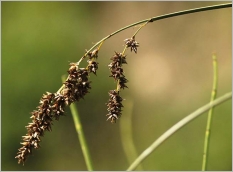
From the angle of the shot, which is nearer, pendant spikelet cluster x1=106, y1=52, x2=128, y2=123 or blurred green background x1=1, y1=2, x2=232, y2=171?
pendant spikelet cluster x1=106, y1=52, x2=128, y2=123

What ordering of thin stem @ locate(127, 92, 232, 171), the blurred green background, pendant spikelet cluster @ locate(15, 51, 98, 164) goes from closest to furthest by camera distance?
pendant spikelet cluster @ locate(15, 51, 98, 164) → thin stem @ locate(127, 92, 232, 171) → the blurred green background

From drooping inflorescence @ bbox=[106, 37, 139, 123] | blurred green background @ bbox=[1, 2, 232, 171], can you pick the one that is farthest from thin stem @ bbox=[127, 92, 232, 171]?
blurred green background @ bbox=[1, 2, 232, 171]

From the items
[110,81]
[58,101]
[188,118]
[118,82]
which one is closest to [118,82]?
[118,82]

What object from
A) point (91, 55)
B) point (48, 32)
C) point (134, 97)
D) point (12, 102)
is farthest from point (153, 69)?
point (91, 55)

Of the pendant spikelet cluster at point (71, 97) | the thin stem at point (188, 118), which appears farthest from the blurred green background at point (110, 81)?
the pendant spikelet cluster at point (71, 97)

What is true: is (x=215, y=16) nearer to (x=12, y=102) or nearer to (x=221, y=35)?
(x=221, y=35)

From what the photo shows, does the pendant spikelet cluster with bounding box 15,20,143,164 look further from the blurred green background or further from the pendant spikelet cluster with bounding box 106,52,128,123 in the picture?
the blurred green background

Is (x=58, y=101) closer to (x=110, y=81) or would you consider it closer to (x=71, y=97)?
(x=71, y=97)

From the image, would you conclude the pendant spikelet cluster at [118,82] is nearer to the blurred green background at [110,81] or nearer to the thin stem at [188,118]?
the thin stem at [188,118]

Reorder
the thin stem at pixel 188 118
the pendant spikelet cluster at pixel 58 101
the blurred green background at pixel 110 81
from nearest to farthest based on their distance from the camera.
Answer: the pendant spikelet cluster at pixel 58 101 → the thin stem at pixel 188 118 → the blurred green background at pixel 110 81
